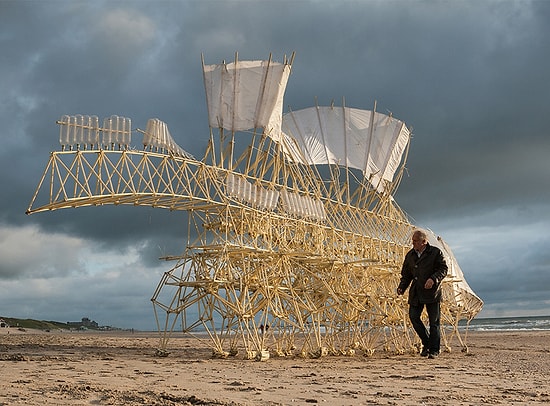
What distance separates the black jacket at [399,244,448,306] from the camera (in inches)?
443

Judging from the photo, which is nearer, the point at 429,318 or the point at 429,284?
the point at 429,284

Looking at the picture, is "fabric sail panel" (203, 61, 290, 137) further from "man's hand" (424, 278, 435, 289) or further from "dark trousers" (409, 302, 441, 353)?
"man's hand" (424, 278, 435, 289)

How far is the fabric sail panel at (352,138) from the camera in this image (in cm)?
2314

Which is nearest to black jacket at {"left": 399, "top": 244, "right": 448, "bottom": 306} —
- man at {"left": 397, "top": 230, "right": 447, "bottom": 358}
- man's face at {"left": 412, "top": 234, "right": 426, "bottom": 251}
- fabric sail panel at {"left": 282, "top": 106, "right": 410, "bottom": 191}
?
man at {"left": 397, "top": 230, "right": 447, "bottom": 358}

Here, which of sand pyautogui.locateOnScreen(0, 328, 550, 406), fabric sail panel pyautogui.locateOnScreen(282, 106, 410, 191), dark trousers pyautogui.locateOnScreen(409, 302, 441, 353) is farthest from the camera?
fabric sail panel pyautogui.locateOnScreen(282, 106, 410, 191)

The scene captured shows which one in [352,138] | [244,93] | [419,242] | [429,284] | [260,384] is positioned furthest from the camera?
[352,138]

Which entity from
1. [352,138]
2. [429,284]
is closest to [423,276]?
[429,284]

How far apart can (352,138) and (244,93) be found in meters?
7.04

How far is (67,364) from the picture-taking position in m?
12.5

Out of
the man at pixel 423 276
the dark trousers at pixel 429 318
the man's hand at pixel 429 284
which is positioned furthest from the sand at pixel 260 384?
the man's hand at pixel 429 284

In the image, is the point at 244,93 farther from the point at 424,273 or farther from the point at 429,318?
the point at 429,318

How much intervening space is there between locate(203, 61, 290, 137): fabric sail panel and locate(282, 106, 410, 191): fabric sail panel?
4.92 meters

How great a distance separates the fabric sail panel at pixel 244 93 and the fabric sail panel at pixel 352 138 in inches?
194

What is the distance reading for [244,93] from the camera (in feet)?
57.9
